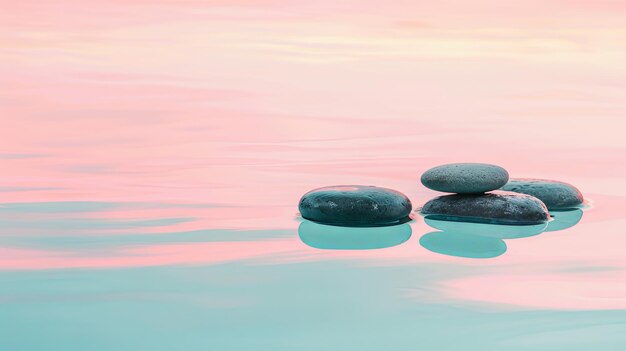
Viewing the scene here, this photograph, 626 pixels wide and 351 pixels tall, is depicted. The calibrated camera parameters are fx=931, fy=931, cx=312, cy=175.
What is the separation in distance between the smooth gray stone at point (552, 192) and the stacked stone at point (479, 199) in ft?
0.85

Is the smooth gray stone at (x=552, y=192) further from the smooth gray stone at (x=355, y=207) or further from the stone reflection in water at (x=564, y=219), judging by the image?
the smooth gray stone at (x=355, y=207)

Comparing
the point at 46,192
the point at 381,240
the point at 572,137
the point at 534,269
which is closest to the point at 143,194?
the point at 46,192

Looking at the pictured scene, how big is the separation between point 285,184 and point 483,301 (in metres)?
3.81

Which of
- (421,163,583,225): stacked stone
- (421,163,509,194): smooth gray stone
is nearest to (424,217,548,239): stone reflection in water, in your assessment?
(421,163,583,225): stacked stone

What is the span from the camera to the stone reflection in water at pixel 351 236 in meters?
7.17

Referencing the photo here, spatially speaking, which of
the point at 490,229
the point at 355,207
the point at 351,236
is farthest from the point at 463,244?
the point at 355,207

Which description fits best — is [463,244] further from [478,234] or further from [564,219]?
[564,219]

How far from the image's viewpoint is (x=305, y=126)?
12367mm

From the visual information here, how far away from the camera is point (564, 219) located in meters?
8.20

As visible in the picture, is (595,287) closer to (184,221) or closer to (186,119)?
(184,221)

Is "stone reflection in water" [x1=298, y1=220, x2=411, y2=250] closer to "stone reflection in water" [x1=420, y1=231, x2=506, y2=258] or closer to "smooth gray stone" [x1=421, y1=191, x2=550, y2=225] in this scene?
"stone reflection in water" [x1=420, y1=231, x2=506, y2=258]

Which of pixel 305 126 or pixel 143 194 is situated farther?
pixel 305 126

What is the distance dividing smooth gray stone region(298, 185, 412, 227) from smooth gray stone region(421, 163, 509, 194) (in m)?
0.40

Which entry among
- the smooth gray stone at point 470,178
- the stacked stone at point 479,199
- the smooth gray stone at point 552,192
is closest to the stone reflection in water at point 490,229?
the stacked stone at point 479,199
